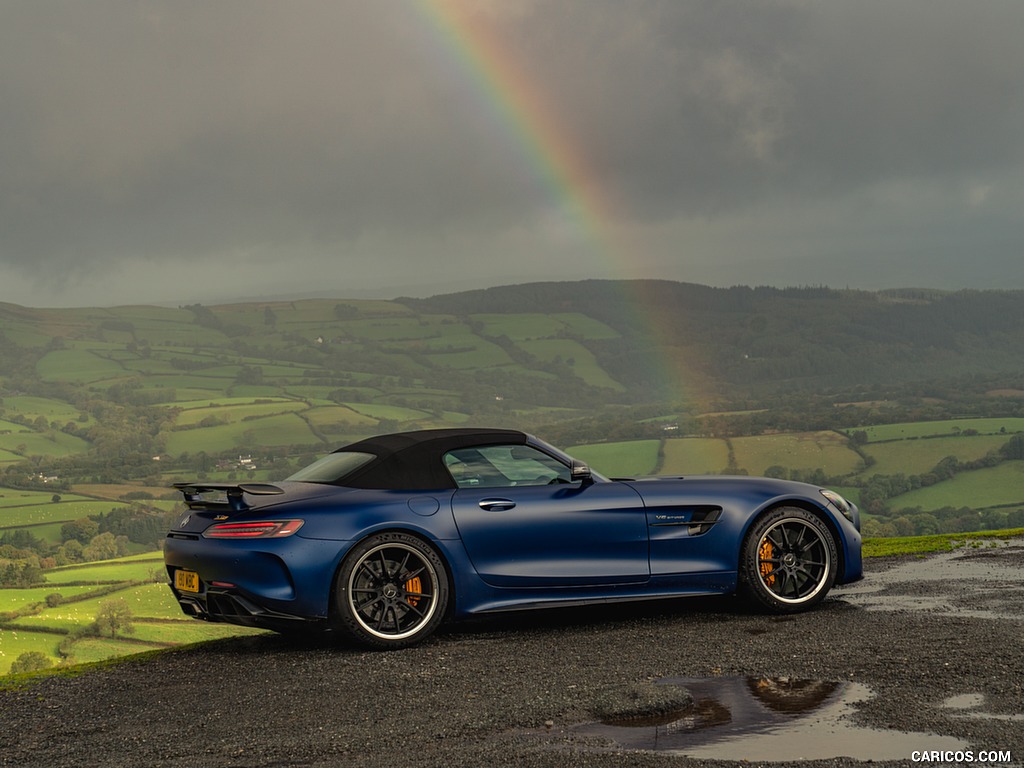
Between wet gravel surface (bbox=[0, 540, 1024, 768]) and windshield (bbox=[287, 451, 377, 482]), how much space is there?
1295mm

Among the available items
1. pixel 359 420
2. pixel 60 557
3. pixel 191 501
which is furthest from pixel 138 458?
pixel 191 501

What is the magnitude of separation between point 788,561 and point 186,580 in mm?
4804

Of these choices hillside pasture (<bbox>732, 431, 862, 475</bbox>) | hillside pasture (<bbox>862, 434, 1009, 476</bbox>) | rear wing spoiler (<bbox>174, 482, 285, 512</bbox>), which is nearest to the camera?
rear wing spoiler (<bbox>174, 482, 285, 512</bbox>)

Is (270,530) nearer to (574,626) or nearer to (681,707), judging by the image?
(574,626)

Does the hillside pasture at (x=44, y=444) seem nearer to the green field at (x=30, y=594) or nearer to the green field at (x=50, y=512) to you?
the green field at (x=50, y=512)

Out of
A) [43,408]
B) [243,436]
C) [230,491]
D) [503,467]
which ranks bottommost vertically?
[230,491]

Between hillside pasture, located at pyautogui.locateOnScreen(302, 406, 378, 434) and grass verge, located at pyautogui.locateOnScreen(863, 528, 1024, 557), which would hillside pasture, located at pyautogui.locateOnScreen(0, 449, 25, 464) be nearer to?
hillside pasture, located at pyautogui.locateOnScreen(302, 406, 378, 434)

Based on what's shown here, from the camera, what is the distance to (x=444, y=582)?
Answer: 7.95 metres

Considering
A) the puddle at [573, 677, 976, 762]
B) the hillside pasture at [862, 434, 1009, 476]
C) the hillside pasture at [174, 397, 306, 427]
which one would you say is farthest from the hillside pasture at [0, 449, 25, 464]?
the puddle at [573, 677, 976, 762]

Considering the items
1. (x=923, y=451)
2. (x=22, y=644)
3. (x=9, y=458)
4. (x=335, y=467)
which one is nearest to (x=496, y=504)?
(x=335, y=467)

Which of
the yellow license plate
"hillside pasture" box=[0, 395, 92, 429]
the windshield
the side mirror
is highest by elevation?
"hillside pasture" box=[0, 395, 92, 429]

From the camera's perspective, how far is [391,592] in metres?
7.88

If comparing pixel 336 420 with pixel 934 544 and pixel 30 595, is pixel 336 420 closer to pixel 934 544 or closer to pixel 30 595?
pixel 30 595

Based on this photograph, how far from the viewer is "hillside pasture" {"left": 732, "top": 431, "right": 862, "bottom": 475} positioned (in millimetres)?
97250
